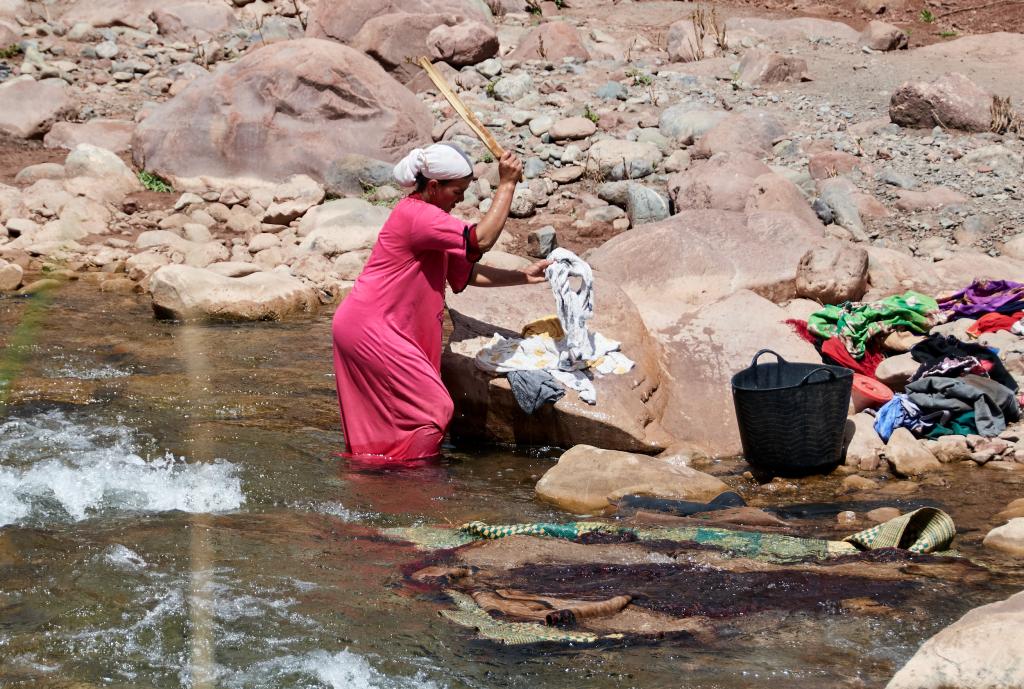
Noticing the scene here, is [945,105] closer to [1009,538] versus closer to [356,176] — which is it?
[356,176]

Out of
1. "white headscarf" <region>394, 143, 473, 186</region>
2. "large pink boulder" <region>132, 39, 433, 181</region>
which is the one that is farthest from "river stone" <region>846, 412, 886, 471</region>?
"large pink boulder" <region>132, 39, 433, 181</region>

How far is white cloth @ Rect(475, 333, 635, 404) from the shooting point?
20.3ft

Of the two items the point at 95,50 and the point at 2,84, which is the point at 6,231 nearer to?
the point at 2,84

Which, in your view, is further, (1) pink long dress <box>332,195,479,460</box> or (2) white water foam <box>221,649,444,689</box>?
(1) pink long dress <box>332,195,479,460</box>

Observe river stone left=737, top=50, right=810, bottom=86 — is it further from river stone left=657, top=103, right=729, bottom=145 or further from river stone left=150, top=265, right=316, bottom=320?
river stone left=150, top=265, right=316, bottom=320

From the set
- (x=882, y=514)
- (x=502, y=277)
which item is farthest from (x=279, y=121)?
(x=882, y=514)

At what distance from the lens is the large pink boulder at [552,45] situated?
629 inches

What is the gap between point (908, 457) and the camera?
5.82m

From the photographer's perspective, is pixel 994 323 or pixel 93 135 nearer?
pixel 994 323

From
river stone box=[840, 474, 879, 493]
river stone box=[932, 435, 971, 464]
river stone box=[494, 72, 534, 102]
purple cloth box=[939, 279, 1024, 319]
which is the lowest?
river stone box=[840, 474, 879, 493]

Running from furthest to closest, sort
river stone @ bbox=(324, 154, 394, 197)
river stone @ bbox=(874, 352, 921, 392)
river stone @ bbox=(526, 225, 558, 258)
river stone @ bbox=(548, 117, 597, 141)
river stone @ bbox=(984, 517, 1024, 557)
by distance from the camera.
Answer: river stone @ bbox=(548, 117, 597, 141) → river stone @ bbox=(324, 154, 394, 197) → river stone @ bbox=(526, 225, 558, 258) → river stone @ bbox=(874, 352, 921, 392) → river stone @ bbox=(984, 517, 1024, 557)

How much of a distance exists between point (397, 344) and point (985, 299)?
3781 mm

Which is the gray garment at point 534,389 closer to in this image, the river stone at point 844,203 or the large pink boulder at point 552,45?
the river stone at point 844,203

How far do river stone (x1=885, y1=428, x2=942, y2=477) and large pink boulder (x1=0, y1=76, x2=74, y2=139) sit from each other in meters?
11.5
